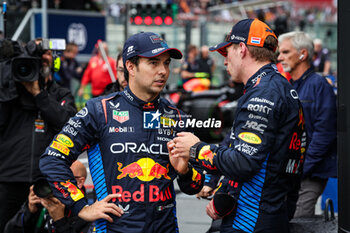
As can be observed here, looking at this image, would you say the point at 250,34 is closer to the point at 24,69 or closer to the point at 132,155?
the point at 132,155

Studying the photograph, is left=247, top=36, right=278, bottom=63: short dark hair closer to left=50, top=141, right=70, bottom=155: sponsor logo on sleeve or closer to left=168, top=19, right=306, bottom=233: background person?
left=168, top=19, right=306, bottom=233: background person

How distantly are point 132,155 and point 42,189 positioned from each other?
1.21 m

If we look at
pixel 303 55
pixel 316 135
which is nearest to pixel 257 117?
pixel 316 135

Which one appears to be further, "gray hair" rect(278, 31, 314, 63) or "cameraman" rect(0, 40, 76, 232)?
"gray hair" rect(278, 31, 314, 63)

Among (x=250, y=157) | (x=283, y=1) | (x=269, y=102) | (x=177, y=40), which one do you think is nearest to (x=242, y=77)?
(x=269, y=102)

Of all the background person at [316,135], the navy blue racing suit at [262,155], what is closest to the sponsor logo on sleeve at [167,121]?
the navy blue racing suit at [262,155]

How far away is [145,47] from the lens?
A: 3066 millimetres

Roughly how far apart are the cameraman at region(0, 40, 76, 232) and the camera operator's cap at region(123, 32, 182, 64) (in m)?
1.32

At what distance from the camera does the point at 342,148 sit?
3213mm

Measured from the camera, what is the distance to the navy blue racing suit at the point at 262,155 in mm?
2736

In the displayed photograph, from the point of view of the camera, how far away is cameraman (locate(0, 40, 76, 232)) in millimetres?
4289

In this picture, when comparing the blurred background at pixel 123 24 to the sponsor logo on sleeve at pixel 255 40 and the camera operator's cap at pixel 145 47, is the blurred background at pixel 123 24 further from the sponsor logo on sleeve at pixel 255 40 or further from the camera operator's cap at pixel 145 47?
the sponsor logo on sleeve at pixel 255 40

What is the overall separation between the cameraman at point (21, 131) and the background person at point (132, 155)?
1304mm

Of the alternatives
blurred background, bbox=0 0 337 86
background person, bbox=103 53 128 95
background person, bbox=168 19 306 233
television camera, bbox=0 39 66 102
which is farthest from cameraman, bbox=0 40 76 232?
background person, bbox=168 19 306 233
